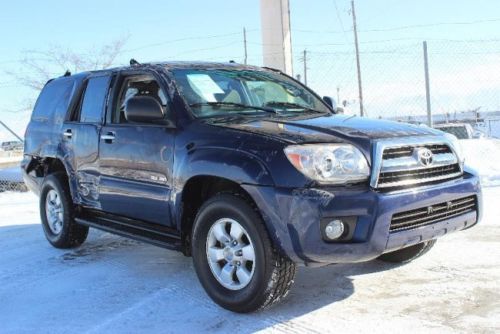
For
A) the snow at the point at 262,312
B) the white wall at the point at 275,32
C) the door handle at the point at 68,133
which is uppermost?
the white wall at the point at 275,32

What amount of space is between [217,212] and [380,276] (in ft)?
5.08

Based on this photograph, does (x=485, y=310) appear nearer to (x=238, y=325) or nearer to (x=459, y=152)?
(x=459, y=152)

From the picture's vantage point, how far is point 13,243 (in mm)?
6707

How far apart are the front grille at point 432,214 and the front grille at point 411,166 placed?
7.2 inches

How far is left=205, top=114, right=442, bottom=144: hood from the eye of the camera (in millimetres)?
3680

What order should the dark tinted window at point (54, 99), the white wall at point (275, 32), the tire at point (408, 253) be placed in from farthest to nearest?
1. the white wall at point (275, 32)
2. the dark tinted window at point (54, 99)
3. the tire at point (408, 253)

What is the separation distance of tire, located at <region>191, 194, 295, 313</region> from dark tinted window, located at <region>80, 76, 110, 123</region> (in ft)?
6.43

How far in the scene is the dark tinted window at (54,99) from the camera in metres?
6.09

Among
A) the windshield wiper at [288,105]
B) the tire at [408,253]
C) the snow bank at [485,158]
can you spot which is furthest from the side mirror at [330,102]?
the snow bank at [485,158]

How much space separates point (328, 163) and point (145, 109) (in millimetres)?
1629

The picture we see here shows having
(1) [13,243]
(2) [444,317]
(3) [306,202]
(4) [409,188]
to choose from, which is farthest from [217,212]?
(1) [13,243]

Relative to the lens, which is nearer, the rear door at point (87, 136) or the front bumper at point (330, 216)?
the front bumper at point (330, 216)

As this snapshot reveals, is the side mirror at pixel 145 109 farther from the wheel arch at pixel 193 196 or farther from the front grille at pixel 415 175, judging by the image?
the front grille at pixel 415 175

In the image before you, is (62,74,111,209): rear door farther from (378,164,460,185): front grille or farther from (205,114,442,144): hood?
(378,164,460,185): front grille
